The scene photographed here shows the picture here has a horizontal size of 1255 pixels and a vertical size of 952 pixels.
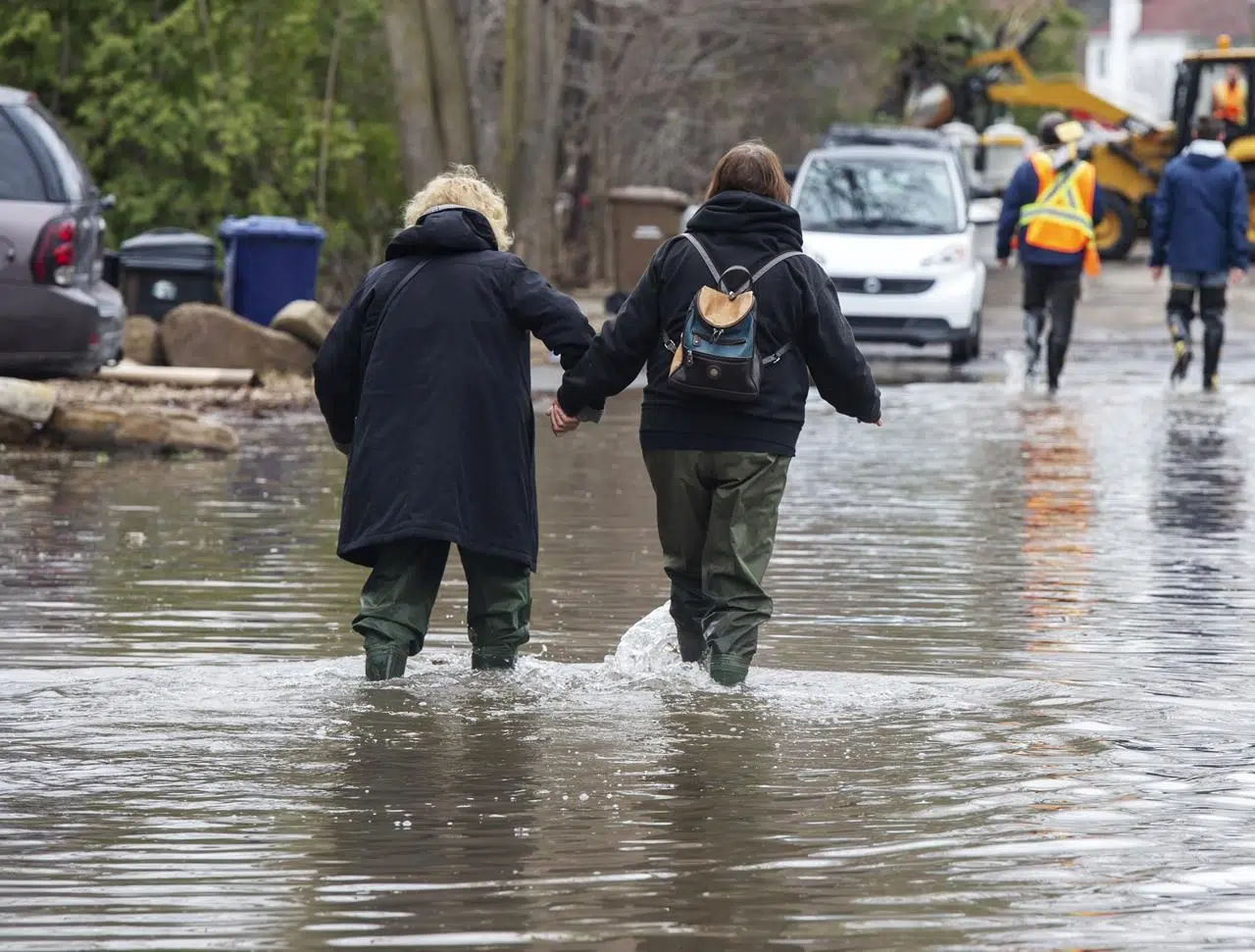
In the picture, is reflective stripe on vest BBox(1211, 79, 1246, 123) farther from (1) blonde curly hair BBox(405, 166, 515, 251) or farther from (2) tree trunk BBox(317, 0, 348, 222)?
(1) blonde curly hair BBox(405, 166, 515, 251)

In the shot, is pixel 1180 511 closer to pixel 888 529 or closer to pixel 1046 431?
pixel 888 529

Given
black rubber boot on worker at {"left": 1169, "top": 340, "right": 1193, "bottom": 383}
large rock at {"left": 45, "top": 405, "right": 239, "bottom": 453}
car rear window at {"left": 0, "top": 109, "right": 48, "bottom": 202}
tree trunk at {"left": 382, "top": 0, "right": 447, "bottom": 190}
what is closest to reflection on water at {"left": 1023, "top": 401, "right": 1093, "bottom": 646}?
black rubber boot on worker at {"left": 1169, "top": 340, "right": 1193, "bottom": 383}

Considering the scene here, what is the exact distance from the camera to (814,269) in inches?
291

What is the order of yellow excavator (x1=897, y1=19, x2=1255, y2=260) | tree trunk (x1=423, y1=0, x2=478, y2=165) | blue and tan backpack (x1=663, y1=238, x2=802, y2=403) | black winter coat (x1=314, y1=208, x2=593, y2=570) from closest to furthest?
blue and tan backpack (x1=663, y1=238, x2=802, y2=403), black winter coat (x1=314, y1=208, x2=593, y2=570), tree trunk (x1=423, y1=0, x2=478, y2=165), yellow excavator (x1=897, y1=19, x2=1255, y2=260)

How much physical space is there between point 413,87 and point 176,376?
749 cm

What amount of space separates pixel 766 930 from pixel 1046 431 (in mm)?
11720

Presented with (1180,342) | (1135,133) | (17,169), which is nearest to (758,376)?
(17,169)

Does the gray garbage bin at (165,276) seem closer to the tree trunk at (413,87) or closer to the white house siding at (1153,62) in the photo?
the tree trunk at (413,87)

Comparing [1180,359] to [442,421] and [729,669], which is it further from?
[442,421]

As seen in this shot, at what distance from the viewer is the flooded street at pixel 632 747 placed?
5039mm

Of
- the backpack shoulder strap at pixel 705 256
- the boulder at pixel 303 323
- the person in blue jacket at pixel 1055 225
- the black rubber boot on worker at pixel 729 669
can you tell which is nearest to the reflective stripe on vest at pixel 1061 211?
the person in blue jacket at pixel 1055 225

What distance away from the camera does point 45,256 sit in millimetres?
14297

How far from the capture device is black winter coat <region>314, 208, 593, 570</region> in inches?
286

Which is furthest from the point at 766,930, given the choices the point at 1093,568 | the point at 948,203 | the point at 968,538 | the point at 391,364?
the point at 948,203
